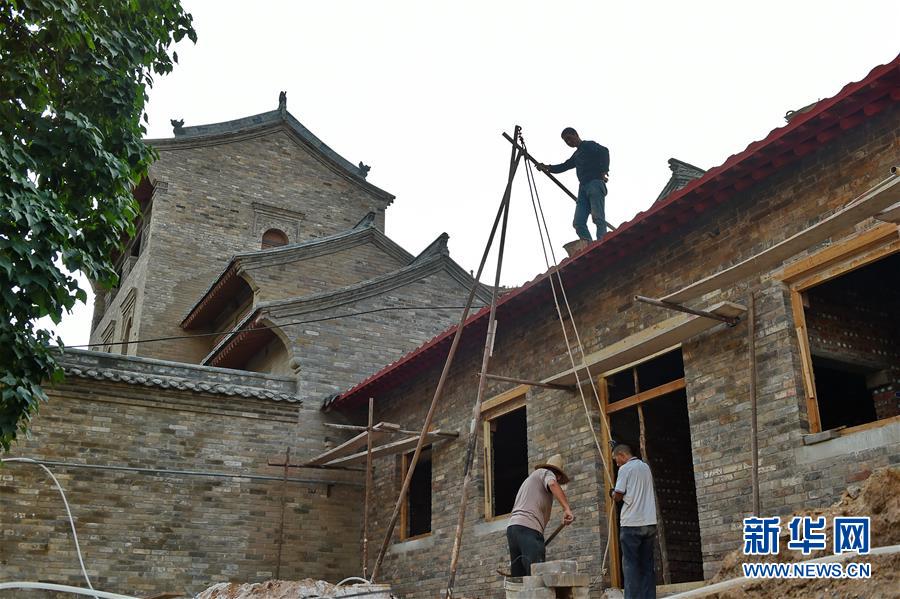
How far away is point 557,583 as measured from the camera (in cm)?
643

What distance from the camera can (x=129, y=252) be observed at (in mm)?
23828

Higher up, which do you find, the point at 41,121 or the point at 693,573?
the point at 41,121

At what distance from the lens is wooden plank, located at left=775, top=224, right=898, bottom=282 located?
6961mm

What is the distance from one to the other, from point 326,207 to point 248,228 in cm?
222

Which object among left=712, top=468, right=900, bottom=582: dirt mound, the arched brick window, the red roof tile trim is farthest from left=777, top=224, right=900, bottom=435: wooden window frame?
the arched brick window

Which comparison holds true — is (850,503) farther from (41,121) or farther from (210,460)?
(210,460)

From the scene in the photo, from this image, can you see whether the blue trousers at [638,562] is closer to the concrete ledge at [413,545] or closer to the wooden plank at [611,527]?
the wooden plank at [611,527]

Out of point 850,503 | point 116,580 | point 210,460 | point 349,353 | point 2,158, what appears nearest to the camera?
point 850,503

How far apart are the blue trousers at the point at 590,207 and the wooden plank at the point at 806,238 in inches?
89.7

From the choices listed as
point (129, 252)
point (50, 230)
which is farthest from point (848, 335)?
point (129, 252)

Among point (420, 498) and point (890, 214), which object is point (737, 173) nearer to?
point (890, 214)

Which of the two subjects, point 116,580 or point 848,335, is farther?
point 116,580

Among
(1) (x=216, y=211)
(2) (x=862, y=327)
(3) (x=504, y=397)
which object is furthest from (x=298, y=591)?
(1) (x=216, y=211)

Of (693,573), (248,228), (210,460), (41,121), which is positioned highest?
(248,228)
